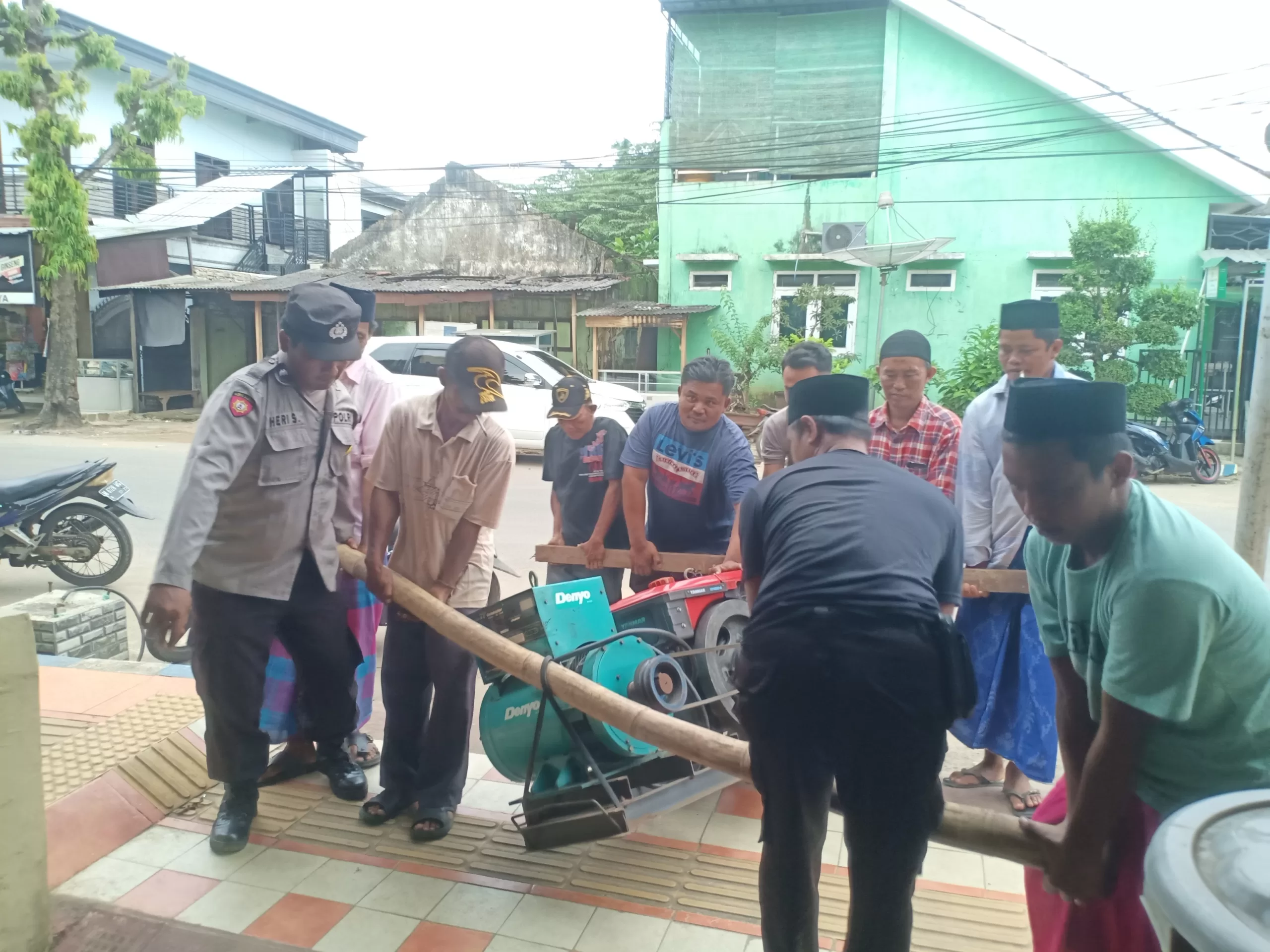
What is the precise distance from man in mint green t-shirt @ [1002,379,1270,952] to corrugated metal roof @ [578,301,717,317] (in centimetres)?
1568

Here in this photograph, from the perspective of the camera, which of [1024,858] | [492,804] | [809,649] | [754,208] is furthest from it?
[754,208]

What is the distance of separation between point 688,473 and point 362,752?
1870 millimetres

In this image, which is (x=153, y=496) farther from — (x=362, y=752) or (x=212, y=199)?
(x=212, y=199)

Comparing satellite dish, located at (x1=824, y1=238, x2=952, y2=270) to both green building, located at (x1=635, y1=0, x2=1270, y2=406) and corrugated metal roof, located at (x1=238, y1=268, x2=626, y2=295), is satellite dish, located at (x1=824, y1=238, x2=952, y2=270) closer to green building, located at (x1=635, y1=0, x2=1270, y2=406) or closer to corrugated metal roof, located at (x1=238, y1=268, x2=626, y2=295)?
green building, located at (x1=635, y1=0, x2=1270, y2=406)

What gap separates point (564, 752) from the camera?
3.08 m

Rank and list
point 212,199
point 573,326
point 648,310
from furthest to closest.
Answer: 1. point 212,199
2. point 573,326
3. point 648,310

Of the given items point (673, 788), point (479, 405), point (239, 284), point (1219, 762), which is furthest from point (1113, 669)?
point (239, 284)

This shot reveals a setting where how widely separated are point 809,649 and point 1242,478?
2644 mm

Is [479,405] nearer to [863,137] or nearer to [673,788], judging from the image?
[673,788]

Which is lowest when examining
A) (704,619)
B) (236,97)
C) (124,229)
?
(704,619)

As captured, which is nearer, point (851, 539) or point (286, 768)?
point (851, 539)

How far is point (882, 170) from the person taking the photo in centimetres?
1666

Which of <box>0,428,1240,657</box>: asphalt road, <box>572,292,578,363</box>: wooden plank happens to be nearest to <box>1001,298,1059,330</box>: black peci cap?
<box>0,428,1240,657</box>: asphalt road

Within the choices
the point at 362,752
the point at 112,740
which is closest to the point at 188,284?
the point at 112,740
